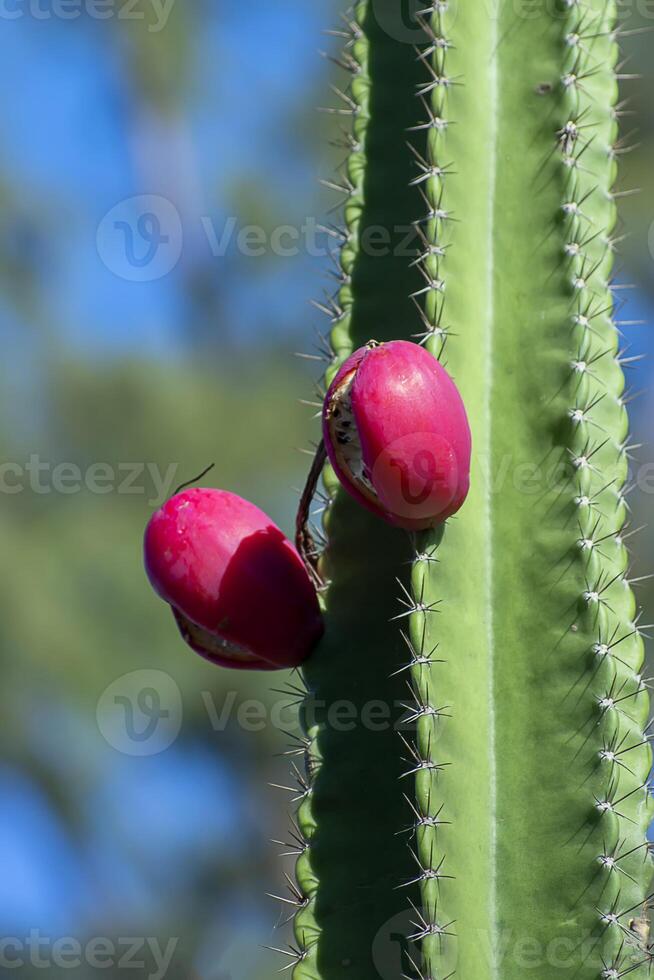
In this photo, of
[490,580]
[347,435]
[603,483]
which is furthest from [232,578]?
[603,483]

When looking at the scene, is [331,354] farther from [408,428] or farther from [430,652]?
[430,652]

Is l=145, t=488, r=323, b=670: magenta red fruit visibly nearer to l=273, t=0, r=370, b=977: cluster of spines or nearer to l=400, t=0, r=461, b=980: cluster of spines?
l=273, t=0, r=370, b=977: cluster of spines

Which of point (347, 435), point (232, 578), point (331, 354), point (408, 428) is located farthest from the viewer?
point (331, 354)

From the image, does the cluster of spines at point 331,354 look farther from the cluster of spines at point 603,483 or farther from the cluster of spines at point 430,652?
the cluster of spines at point 603,483

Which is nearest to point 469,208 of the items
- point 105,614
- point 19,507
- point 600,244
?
point 600,244

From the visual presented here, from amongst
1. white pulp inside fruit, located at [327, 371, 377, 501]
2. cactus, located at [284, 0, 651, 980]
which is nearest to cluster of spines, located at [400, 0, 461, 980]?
cactus, located at [284, 0, 651, 980]

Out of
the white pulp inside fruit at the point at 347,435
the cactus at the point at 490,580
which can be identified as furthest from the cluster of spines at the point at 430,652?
the white pulp inside fruit at the point at 347,435
